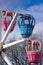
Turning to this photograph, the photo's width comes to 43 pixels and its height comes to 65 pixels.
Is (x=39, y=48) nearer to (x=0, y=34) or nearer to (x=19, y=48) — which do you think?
(x=0, y=34)

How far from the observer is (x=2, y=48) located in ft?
24.5

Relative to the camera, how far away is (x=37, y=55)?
730 centimetres

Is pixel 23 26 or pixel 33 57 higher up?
pixel 23 26

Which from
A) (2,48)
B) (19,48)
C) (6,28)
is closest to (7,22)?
(6,28)

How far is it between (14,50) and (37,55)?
38.3 ft

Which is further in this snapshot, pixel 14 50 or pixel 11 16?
pixel 14 50

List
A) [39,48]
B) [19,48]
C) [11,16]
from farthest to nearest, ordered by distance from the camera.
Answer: [19,48] → [11,16] → [39,48]

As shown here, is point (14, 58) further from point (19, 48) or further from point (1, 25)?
point (1, 25)

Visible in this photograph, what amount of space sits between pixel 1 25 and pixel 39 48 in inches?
44.0

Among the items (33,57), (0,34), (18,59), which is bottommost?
(18,59)

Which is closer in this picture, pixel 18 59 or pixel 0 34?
pixel 0 34

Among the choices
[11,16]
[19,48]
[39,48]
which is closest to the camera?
[39,48]

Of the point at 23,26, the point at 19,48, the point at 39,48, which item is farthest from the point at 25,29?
the point at 19,48

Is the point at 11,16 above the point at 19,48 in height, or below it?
above
